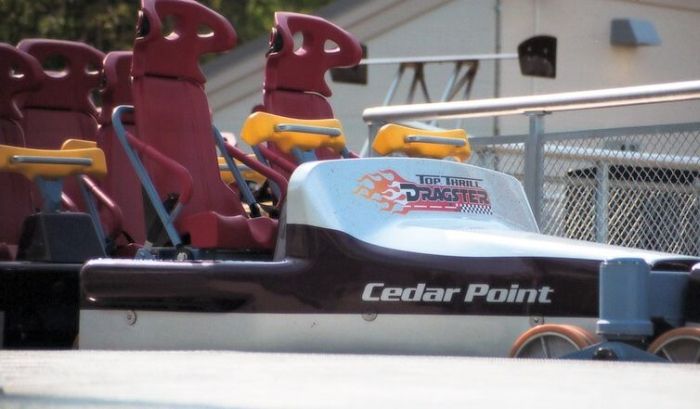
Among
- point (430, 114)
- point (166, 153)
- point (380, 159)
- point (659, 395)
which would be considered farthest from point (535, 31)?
point (659, 395)

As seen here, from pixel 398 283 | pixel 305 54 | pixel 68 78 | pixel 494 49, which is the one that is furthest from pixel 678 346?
pixel 494 49

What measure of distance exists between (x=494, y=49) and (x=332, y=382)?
15.8 metres

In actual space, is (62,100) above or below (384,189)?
below

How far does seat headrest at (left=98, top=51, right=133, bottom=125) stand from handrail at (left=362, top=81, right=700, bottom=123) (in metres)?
1.62

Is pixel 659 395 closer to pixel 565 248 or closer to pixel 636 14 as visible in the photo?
pixel 565 248

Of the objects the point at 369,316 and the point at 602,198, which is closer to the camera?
the point at 369,316

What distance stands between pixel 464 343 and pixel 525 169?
8.01 ft

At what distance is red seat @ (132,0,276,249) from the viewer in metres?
7.95

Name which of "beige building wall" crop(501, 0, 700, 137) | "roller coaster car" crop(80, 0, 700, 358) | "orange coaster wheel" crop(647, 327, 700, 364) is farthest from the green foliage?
"orange coaster wheel" crop(647, 327, 700, 364)

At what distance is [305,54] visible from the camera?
8.84 m

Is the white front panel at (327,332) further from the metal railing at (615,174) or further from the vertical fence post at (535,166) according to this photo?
the vertical fence post at (535,166)

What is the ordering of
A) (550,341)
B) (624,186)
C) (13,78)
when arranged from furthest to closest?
(13,78), (624,186), (550,341)

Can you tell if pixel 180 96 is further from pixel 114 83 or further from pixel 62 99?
pixel 62 99

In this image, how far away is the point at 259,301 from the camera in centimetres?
626
